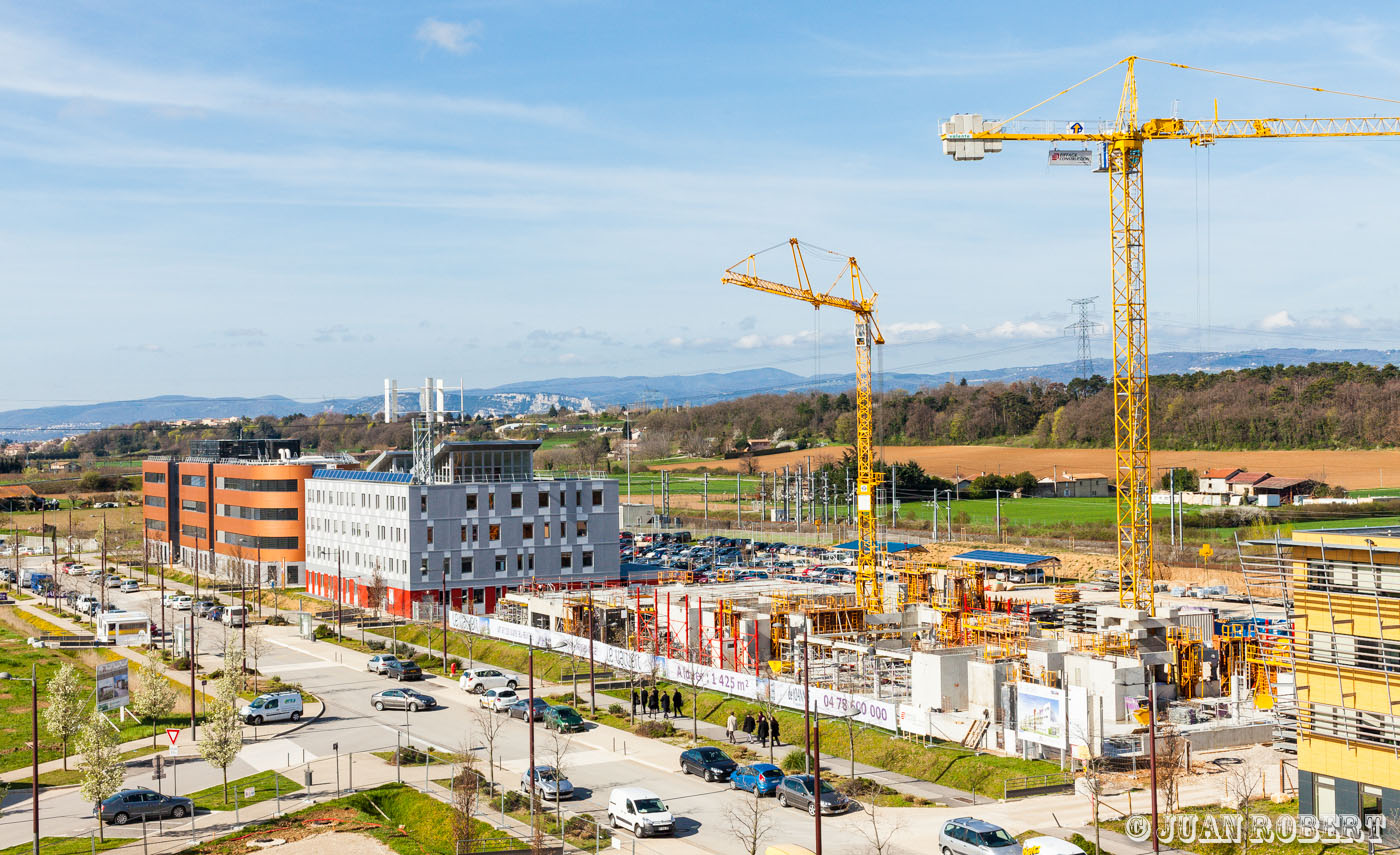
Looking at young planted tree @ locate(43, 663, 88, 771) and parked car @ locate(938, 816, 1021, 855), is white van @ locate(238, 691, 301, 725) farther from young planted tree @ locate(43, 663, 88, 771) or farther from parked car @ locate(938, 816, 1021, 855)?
parked car @ locate(938, 816, 1021, 855)

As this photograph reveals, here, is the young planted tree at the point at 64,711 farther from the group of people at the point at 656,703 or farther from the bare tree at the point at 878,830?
the bare tree at the point at 878,830

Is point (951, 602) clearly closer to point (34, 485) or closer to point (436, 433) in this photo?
point (436, 433)

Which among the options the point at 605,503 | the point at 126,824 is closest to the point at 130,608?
the point at 605,503

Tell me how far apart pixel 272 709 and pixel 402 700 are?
490 centimetres

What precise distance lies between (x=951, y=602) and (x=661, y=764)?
27.0 m

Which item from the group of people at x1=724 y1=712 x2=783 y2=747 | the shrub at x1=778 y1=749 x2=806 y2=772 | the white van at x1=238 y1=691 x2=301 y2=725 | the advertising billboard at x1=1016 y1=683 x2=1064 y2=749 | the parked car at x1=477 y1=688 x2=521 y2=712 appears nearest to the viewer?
the shrub at x1=778 y1=749 x2=806 y2=772

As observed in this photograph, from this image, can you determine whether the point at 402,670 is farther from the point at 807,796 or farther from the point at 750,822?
the point at 750,822

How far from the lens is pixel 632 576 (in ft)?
282

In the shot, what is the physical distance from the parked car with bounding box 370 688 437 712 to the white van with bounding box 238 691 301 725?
3.18 meters

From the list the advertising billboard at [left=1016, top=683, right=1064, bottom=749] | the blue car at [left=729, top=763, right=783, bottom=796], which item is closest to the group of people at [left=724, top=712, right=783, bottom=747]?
the blue car at [left=729, top=763, right=783, bottom=796]

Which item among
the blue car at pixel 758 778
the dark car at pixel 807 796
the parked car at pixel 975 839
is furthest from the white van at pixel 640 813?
the parked car at pixel 975 839

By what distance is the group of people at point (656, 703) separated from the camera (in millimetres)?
47719

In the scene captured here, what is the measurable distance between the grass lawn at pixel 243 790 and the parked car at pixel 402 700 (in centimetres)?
974

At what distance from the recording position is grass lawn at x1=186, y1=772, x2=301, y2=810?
3706 centimetres
